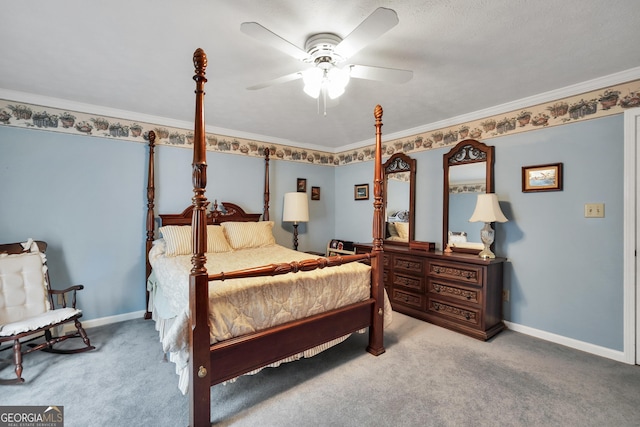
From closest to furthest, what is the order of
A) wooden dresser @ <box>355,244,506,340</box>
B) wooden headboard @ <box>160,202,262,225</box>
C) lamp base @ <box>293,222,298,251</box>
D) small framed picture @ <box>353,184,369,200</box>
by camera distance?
wooden dresser @ <box>355,244,506,340</box> < wooden headboard @ <box>160,202,262,225</box> < lamp base @ <box>293,222,298,251</box> < small framed picture @ <box>353,184,369,200</box>

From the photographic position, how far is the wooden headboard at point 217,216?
135 inches

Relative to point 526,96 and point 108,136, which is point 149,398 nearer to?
point 108,136

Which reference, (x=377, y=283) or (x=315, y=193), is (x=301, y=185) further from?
(x=377, y=283)

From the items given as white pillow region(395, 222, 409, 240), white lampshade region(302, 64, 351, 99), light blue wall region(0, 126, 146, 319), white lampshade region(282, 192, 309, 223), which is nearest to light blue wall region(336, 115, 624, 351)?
white pillow region(395, 222, 409, 240)

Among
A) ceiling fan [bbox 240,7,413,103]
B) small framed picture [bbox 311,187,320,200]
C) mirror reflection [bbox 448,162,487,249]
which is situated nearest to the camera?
ceiling fan [bbox 240,7,413,103]

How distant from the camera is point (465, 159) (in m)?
3.36

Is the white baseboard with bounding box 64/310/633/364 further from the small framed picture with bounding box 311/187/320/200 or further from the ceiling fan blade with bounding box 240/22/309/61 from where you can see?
the ceiling fan blade with bounding box 240/22/309/61

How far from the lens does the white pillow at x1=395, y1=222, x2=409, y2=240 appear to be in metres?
3.95

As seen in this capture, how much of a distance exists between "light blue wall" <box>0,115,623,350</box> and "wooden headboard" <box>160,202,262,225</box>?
17 centimetres

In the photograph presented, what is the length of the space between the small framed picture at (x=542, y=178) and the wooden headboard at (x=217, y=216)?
3325 mm

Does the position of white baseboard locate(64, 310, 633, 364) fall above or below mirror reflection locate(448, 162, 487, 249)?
below

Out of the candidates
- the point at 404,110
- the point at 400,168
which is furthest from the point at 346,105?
the point at 400,168

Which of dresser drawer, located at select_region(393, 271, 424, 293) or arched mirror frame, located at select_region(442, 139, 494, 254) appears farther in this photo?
dresser drawer, located at select_region(393, 271, 424, 293)

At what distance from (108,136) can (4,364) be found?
2270mm
